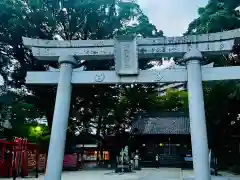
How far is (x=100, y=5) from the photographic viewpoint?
2245 centimetres

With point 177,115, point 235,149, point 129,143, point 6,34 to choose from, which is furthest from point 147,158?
point 6,34

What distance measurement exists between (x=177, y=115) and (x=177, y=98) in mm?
9215

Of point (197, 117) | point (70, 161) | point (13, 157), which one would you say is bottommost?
point (70, 161)

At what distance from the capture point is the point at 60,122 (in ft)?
25.7

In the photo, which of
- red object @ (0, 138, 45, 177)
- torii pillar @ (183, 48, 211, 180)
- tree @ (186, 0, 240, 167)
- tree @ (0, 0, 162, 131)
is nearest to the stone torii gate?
torii pillar @ (183, 48, 211, 180)

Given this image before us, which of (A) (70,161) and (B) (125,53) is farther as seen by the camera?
(A) (70,161)

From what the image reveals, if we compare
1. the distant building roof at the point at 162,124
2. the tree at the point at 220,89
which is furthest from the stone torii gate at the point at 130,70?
the distant building roof at the point at 162,124

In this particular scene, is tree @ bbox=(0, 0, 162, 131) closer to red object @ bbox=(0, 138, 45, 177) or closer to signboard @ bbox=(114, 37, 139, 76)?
red object @ bbox=(0, 138, 45, 177)

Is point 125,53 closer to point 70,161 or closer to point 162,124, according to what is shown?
point 70,161

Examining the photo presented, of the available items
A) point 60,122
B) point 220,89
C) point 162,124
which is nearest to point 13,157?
point 60,122

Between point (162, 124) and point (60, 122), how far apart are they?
930 inches

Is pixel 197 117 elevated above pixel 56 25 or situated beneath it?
situated beneath

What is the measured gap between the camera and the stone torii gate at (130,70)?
299 inches

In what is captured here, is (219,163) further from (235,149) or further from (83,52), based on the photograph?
(83,52)
